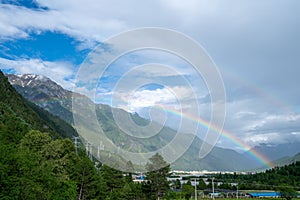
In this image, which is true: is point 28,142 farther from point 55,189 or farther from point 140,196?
point 140,196

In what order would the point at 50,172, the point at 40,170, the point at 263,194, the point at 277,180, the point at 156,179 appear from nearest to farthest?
1. the point at 40,170
2. the point at 50,172
3. the point at 156,179
4. the point at 263,194
5. the point at 277,180

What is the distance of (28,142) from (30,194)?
1687 centimetres

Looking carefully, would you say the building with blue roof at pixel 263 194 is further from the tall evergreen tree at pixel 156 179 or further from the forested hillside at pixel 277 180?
the tall evergreen tree at pixel 156 179

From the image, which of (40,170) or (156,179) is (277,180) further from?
(40,170)

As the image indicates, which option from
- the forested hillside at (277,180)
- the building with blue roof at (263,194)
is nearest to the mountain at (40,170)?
the building with blue roof at (263,194)

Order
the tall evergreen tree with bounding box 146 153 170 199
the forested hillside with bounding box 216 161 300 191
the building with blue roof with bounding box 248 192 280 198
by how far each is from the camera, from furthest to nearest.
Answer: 1. the forested hillside with bounding box 216 161 300 191
2. the building with blue roof with bounding box 248 192 280 198
3. the tall evergreen tree with bounding box 146 153 170 199

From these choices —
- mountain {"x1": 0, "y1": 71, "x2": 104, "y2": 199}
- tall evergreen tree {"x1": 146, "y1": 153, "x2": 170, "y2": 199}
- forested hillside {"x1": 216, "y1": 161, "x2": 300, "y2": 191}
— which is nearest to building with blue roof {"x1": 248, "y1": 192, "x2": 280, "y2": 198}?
forested hillside {"x1": 216, "y1": 161, "x2": 300, "y2": 191}

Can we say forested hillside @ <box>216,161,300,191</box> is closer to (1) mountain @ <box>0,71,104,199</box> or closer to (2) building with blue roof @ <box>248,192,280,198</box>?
(2) building with blue roof @ <box>248,192,280,198</box>

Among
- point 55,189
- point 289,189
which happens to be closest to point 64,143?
point 55,189

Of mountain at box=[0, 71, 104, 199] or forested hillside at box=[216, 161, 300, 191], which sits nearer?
mountain at box=[0, 71, 104, 199]

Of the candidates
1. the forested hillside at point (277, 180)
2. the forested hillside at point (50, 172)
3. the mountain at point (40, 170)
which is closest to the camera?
the mountain at point (40, 170)

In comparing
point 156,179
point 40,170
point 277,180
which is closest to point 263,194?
point 277,180

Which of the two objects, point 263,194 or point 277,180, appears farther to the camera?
point 277,180

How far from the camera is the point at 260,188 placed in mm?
135625
